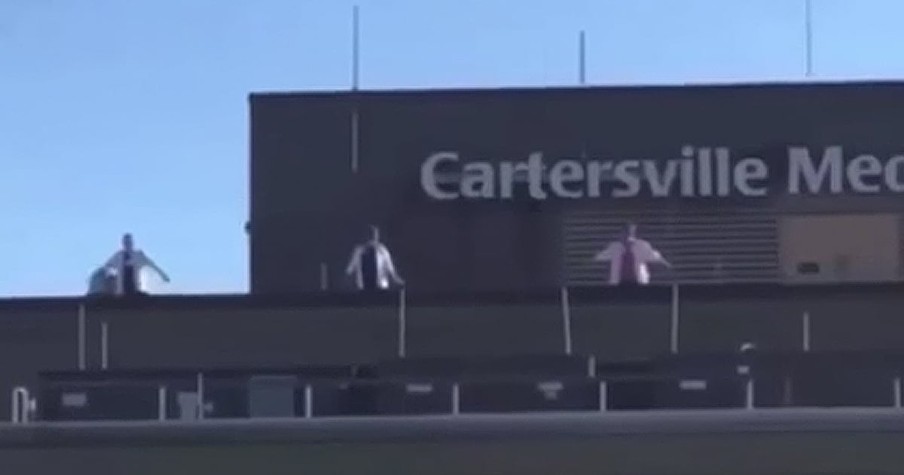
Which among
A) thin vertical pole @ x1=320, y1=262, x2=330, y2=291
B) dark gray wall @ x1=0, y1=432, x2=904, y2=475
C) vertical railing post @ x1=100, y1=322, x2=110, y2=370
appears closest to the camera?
dark gray wall @ x1=0, y1=432, x2=904, y2=475

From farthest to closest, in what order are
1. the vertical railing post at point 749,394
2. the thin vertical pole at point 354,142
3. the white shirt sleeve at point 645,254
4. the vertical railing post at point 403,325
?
the thin vertical pole at point 354,142, the white shirt sleeve at point 645,254, the vertical railing post at point 403,325, the vertical railing post at point 749,394

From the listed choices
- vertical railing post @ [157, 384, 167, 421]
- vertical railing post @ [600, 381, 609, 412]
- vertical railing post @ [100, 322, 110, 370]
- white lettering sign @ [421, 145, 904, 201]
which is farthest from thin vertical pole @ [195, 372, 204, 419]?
white lettering sign @ [421, 145, 904, 201]

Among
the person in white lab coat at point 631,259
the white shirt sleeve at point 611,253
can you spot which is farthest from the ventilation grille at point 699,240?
the person in white lab coat at point 631,259

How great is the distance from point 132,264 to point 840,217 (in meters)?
6.18

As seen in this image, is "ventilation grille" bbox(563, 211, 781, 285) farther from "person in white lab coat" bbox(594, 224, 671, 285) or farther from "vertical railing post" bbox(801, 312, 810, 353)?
"vertical railing post" bbox(801, 312, 810, 353)

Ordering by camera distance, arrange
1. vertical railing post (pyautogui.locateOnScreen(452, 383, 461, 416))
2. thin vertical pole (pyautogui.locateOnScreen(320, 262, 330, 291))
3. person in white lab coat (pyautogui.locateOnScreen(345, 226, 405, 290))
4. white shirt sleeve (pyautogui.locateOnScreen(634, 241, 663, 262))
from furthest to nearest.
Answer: thin vertical pole (pyautogui.locateOnScreen(320, 262, 330, 291)) < white shirt sleeve (pyautogui.locateOnScreen(634, 241, 663, 262)) < person in white lab coat (pyautogui.locateOnScreen(345, 226, 405, 290)) < vertical railing post (pyautogui.locateOnScreen(452, 383, 461, 416))

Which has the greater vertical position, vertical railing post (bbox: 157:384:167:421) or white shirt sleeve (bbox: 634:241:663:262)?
white shirt sleeve (bbox: 634:241:663:262)

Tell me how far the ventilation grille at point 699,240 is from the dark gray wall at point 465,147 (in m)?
0.14

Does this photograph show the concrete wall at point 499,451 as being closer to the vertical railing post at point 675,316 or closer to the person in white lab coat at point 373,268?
the vertical railing post at point 675,316

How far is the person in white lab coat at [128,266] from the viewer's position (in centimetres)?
1341

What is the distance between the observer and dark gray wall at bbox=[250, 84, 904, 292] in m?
17.1

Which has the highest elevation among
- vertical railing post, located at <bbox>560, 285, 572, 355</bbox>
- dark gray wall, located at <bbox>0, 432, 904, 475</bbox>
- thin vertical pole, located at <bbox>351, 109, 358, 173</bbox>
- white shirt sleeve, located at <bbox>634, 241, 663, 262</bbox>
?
thin vertical pole, located at <bbox>351, 109, 358, 173</bbox>

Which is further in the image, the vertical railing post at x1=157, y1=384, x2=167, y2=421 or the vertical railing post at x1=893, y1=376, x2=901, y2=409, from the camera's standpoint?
the vertical railing post at x1=157, y1=384, x2=167, y2=421

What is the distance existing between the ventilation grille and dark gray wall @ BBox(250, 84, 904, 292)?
14cm
